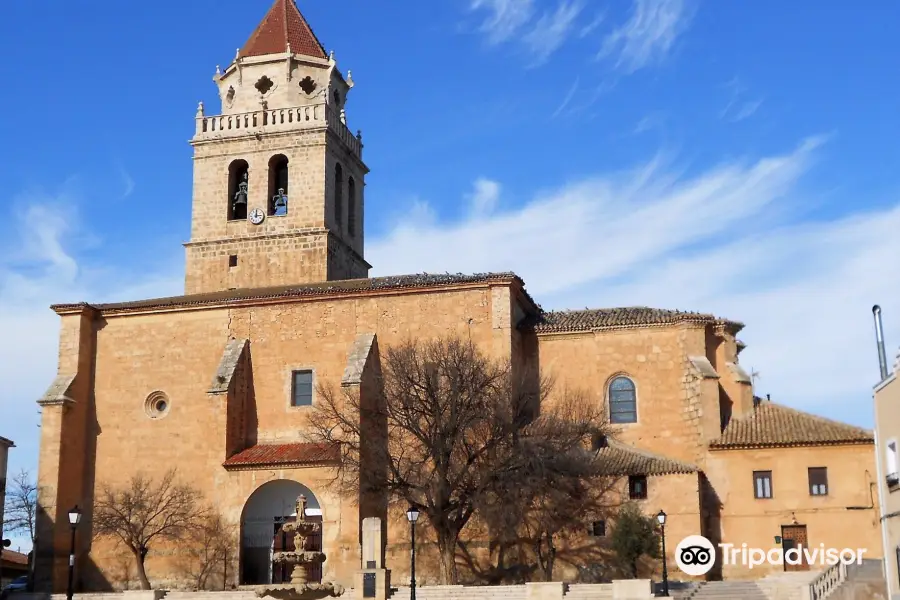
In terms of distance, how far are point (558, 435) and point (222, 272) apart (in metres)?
17.2

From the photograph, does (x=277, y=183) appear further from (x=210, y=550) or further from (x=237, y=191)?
(x=210, y=550)

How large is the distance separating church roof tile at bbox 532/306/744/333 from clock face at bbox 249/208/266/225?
40.8 ft

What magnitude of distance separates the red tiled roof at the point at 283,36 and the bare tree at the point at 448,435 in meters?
16.9

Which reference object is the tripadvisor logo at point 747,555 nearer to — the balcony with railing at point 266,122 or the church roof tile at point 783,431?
the church roof tile at point 783,431

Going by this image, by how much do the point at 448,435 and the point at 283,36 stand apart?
21.4 m

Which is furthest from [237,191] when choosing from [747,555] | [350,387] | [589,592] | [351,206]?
[747,555]

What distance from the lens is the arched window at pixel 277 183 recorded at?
43.8m

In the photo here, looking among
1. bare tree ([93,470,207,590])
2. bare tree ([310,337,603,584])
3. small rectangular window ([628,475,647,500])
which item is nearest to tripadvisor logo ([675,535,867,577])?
small rectangular window ([628,475,647,500])

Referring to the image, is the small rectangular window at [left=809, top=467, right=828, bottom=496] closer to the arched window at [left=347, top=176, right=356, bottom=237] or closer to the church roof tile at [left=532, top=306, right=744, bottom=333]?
the church roof tile at [left=532, top=306, right=744, bottom=333]

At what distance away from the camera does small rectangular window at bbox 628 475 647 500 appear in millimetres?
32625

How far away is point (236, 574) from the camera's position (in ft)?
111

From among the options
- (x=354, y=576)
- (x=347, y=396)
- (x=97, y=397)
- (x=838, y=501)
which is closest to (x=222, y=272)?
(x=97, y=397)

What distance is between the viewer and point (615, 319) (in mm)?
36188

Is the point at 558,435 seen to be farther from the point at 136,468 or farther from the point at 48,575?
the point at 48,575
